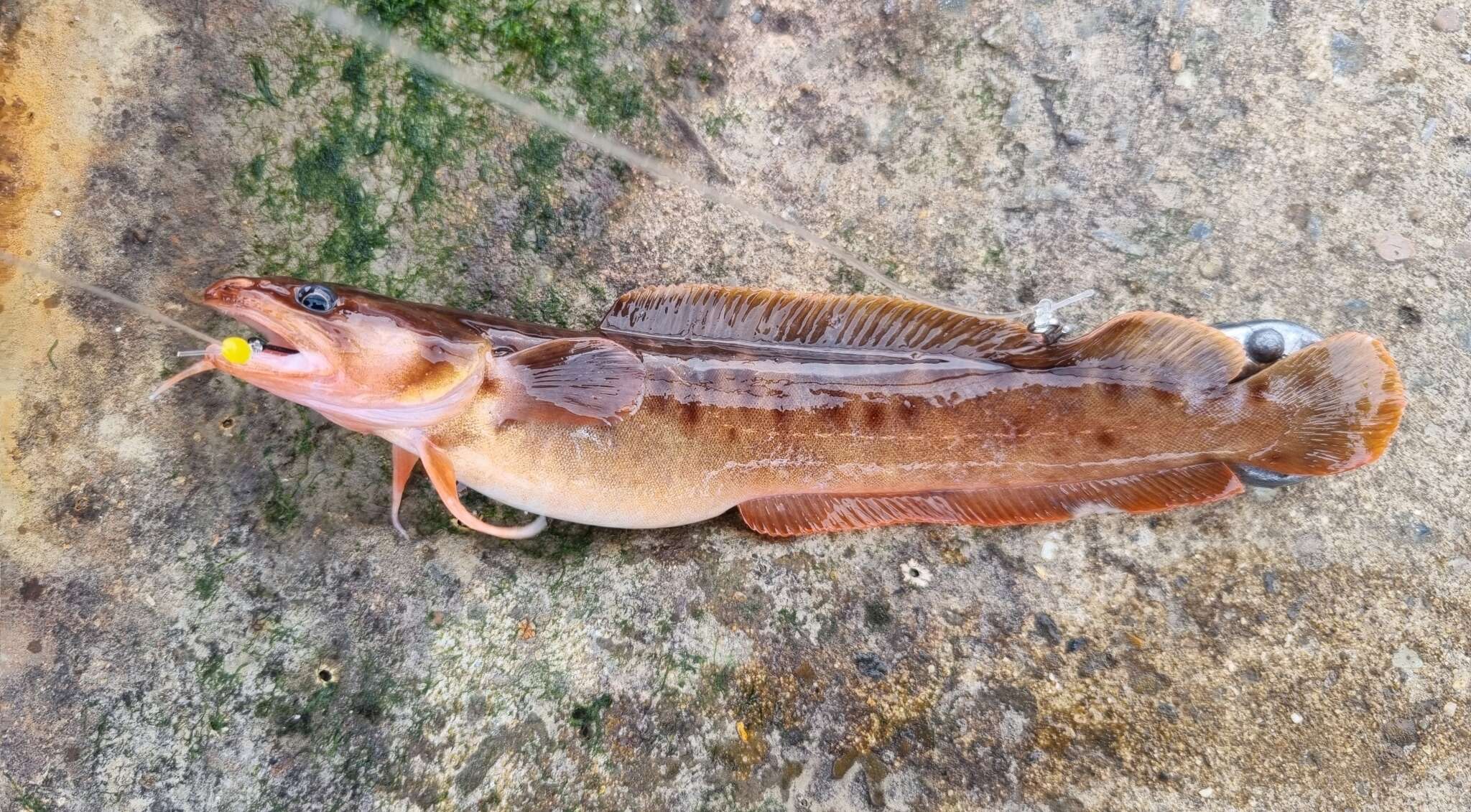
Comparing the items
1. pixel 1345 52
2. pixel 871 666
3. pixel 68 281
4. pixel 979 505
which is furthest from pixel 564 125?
pixel 1345 52

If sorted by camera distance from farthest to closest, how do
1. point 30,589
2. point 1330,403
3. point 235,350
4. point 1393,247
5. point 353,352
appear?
point 1393,247, point 1330,403, point 30,589, point 353,352, point 235,350

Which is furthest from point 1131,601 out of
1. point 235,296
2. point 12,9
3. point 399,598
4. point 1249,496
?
point 12,9

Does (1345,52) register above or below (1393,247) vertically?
above

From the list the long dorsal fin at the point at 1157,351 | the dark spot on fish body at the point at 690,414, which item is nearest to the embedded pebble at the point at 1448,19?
the long dorsal fin at the point at 1157,351

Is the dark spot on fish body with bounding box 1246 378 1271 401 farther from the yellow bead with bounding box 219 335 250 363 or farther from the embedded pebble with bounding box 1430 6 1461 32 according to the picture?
the yellow bead with bounding box 219 335 250 363

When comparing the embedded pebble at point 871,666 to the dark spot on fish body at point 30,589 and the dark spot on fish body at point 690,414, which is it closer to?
the dark spot on fish body at point 690,414

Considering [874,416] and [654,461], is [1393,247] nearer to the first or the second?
[874,416]
